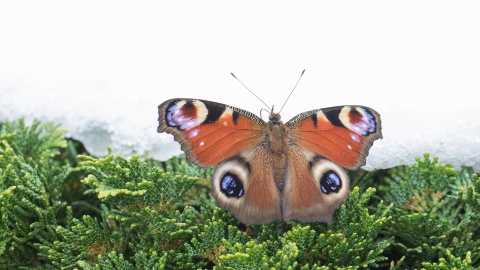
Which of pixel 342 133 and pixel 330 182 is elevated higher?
pixel 342 133

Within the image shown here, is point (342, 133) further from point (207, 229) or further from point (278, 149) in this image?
point (207, 229)

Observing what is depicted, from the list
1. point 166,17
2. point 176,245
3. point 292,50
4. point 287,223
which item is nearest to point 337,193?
point 287,223

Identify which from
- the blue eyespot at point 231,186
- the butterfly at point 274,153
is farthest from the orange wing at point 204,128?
the blue eyespot at point 231,186

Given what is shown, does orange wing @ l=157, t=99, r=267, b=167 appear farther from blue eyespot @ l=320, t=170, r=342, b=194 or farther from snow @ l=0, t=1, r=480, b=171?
snow @ l=0, t=1, r=480, b=171

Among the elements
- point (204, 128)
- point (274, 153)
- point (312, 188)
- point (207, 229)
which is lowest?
point (207, 229)

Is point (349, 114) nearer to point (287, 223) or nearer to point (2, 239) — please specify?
point (287, 223)

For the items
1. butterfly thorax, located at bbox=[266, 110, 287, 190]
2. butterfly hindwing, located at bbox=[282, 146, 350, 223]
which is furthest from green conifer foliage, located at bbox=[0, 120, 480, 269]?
butterfly thorax, located at bbox=[266, 110, 287, 190]

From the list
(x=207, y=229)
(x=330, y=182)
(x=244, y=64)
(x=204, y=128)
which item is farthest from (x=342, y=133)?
(x=244, y=64)
